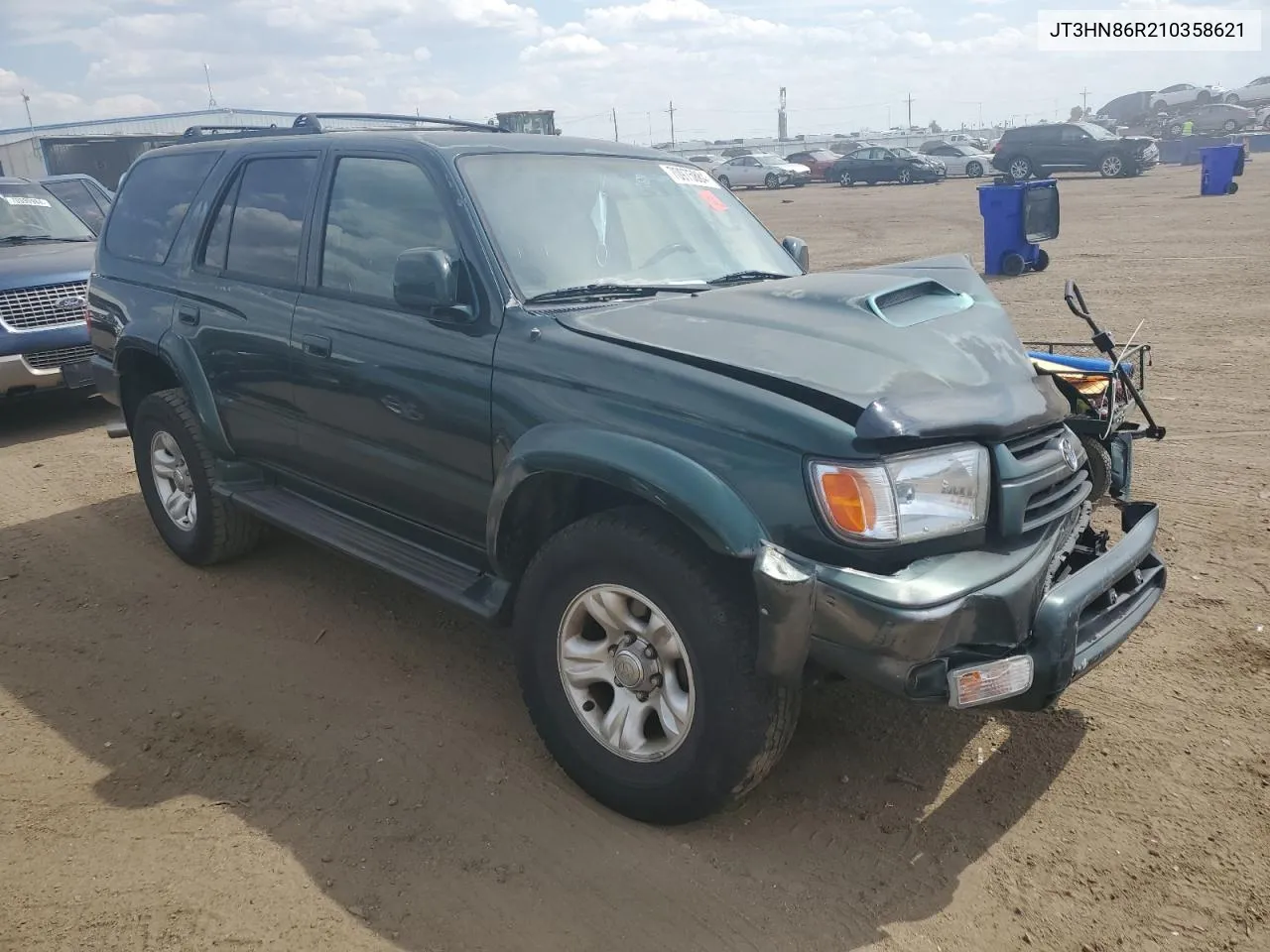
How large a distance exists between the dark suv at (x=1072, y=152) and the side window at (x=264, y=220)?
98.4 feet

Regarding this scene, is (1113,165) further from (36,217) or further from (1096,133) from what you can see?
(36,217)

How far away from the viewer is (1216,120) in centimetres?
4884

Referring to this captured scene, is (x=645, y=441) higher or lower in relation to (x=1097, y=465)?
higher

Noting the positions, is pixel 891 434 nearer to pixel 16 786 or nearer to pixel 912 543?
pixel 912 543

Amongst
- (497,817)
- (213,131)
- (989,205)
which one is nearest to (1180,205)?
(989,205)

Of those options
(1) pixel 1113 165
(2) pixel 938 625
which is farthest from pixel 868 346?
(1) pixel 1113 165

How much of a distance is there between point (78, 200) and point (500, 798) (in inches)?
358

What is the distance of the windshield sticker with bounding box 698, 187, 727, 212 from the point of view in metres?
4.37

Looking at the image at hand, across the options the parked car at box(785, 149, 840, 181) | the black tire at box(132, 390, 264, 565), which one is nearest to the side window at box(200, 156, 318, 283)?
the black tire at box(132, 390, 264, 565)

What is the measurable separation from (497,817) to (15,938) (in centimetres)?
130

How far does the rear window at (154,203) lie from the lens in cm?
500

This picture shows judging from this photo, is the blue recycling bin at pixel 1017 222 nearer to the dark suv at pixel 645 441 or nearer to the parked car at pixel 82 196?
the dark suv at pixel 645 441

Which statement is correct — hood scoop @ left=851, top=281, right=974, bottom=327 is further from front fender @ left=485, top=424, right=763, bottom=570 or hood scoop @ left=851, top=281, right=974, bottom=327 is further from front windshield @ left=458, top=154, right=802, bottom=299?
front fender @ left=485, top=424, right=763, bottom=570

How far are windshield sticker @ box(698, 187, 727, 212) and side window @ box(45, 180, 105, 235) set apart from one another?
764cm
